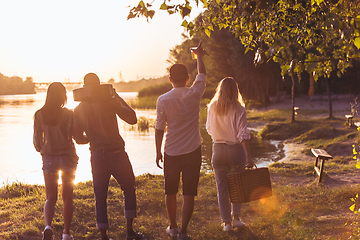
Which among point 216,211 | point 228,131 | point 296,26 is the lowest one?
point 216,211

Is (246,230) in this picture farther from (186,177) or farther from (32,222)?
(32,222)

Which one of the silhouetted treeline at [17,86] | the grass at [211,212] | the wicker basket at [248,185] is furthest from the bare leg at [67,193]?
the silhouetted treeline at [17,86]

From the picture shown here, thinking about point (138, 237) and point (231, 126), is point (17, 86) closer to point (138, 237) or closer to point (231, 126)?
point (138, 237)

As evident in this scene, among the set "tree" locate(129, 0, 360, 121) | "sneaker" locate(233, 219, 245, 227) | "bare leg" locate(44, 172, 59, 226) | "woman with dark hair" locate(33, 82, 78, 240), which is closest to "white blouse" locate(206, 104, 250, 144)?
"tree" locate(129, 0, 360, 121)

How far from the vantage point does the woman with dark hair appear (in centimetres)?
425

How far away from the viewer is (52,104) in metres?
4.23

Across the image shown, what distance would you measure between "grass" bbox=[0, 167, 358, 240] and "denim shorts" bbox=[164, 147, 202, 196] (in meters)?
0.83

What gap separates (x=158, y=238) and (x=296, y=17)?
342cm

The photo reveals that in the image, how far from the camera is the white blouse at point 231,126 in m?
4.41

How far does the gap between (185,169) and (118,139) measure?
0.91 metres

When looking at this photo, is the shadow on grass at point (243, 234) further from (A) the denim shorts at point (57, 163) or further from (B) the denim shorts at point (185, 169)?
(A) the denim shorts at point (57, 163)

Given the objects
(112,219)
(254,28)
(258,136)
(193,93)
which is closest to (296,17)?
(254,28)

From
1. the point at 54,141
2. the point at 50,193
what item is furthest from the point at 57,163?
the point at 50,193

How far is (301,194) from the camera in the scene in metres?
6.73
